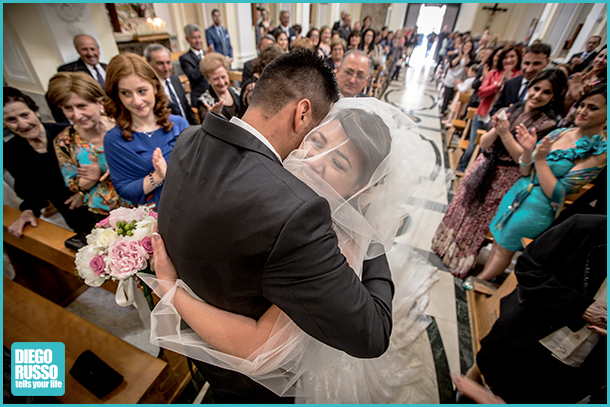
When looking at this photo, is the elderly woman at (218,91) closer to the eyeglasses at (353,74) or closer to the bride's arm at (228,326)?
the eyeglasses at (353,74)

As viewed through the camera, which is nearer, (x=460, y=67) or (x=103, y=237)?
(x=103, y=237)

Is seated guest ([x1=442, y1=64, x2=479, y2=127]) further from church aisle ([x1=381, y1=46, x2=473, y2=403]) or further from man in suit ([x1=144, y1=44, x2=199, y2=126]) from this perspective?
man in suit ([x1=144, y1=44, x2=199, y2=126])

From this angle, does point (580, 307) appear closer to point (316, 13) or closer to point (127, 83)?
point (127, 83)

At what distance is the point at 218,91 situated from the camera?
279cm

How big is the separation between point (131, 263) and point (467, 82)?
21.0 ft

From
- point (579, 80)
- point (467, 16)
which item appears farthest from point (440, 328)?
point (467, 16)

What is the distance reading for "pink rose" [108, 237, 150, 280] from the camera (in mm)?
1041

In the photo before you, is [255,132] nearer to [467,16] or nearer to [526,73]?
[526,73]

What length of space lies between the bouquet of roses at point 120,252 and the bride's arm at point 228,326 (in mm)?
319

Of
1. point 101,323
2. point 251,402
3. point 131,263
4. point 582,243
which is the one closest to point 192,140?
point 131,263

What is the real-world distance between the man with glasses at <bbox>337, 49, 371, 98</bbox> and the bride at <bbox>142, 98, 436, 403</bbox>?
1474mm

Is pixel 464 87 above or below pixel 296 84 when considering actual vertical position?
below

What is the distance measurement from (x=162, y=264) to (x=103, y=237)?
0.42m

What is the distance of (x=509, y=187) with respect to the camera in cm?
242
